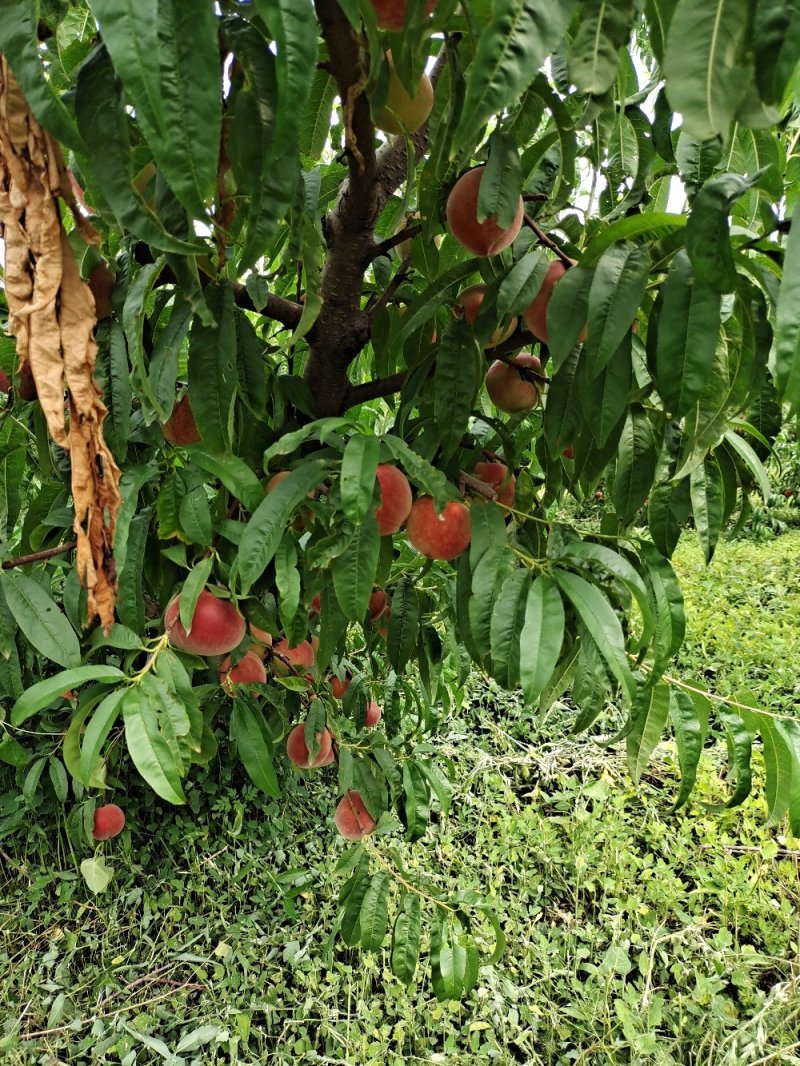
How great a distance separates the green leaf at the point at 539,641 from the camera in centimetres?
66

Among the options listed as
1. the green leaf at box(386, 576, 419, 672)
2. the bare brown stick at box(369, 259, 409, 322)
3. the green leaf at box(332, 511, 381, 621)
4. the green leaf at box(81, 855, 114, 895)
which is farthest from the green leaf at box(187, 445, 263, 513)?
the green leaf at box(81, 855, 114, 895)

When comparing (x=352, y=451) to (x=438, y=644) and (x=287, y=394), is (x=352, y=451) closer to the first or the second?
(x=287, y=394)

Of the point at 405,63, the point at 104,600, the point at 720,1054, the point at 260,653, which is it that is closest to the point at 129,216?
the point at 405,63

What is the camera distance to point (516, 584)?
733mm

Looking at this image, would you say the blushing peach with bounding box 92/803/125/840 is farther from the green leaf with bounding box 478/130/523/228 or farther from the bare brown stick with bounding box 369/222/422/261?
the green leaf with bounding box 478/130/523/228

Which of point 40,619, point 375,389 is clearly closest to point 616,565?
point 375,389

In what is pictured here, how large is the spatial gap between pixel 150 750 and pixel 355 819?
0.81 metres

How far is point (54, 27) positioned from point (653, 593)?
2.78 ft

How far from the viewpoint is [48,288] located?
22.8 inches

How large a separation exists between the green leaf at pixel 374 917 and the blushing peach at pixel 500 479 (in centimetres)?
65

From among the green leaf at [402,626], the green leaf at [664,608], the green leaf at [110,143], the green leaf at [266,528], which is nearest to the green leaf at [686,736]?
the green leaf at [664,608]

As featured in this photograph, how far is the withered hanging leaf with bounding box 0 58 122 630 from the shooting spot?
0.53 meters

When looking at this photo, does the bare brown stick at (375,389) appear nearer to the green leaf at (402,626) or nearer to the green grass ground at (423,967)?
the green leaf at (402,626)

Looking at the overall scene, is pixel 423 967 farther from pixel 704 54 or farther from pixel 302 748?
pixel 704 54
